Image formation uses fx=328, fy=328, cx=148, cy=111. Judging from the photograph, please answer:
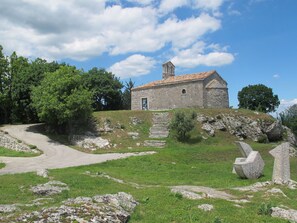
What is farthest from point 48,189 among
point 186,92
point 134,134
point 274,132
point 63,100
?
point 186,92

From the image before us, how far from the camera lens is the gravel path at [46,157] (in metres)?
23.4

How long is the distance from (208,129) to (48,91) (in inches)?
792

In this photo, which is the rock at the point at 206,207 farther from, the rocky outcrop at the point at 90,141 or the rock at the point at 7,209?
the rocky outcrop at the point at 90,141

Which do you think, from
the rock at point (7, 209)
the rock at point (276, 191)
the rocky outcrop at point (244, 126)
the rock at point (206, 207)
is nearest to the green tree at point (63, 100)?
the rocky outcrop at point (244, 126)

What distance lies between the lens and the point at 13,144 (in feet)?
110

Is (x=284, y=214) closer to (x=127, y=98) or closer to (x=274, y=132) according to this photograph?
(x=274, y=132)

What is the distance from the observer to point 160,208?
10.2 m

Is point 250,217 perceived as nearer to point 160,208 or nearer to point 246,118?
point 160,208

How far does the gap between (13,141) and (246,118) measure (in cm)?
3029

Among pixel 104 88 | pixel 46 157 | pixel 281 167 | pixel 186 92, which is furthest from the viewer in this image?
pixel 104 88

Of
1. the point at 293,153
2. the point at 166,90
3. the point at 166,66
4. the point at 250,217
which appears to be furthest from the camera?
the point at 166,66

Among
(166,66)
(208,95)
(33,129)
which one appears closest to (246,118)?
(208,95)

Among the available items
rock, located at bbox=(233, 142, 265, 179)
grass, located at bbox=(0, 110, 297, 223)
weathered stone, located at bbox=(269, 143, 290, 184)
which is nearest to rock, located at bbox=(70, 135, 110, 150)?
grass, located at bbox=(0, 110, 297, 223)

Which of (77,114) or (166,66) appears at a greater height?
(166,66)
